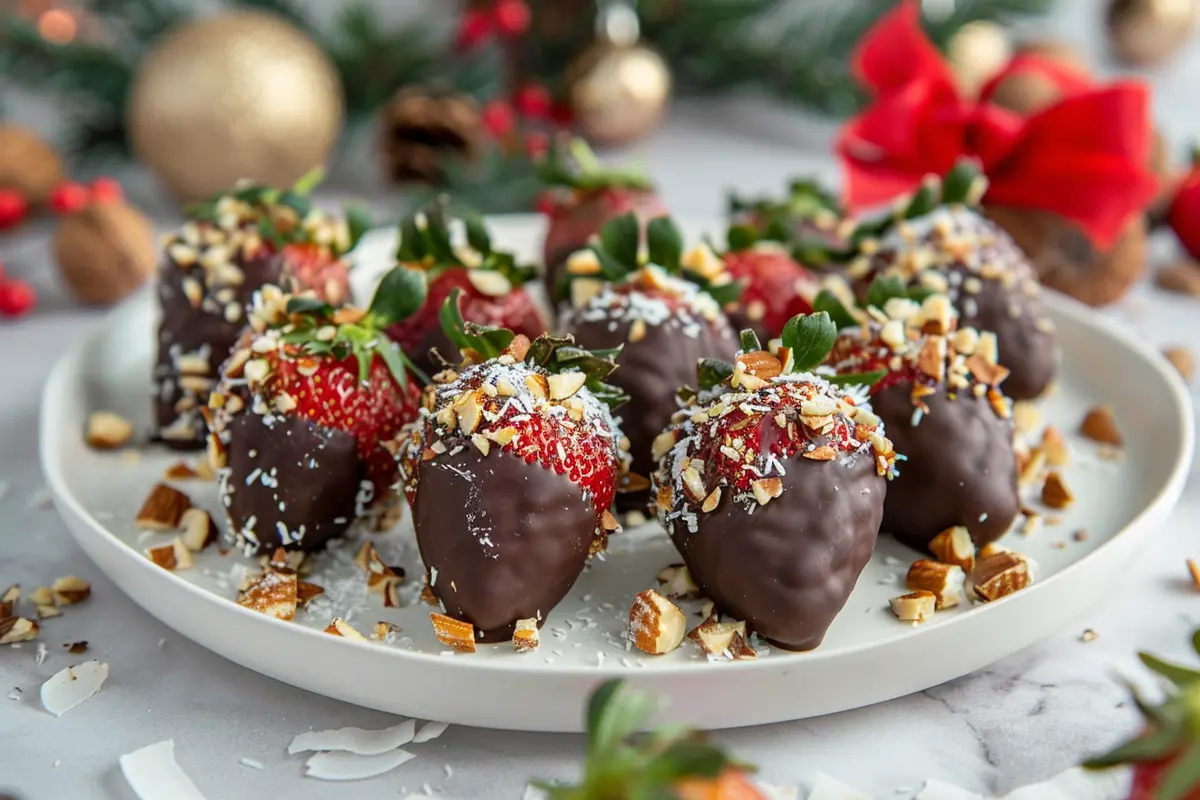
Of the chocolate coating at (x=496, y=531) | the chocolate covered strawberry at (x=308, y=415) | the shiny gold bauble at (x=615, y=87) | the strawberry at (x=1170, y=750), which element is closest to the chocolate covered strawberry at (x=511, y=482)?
the chocolate coating at (x=496, y=531)

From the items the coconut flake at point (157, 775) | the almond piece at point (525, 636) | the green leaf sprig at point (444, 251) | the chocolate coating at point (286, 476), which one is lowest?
the coconut flake at point (157, 775)

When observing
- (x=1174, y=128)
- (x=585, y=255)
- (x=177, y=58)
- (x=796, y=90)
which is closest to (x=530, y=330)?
(x=585, y=255)

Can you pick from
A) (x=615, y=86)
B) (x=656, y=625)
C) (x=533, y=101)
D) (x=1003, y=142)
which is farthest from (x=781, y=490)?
(x=533, y=101)

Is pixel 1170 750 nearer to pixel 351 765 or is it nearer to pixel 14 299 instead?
pixel 351 765

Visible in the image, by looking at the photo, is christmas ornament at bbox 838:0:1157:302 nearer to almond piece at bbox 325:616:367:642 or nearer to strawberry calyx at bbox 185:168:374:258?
strawberry calyx at bbox 185:168:374:258

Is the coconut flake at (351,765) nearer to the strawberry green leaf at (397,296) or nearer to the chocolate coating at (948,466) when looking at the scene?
the strawberry green leaf at (397,296)

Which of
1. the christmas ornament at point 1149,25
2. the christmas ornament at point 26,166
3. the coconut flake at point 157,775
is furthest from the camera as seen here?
the christmas ornament at point 1149,25

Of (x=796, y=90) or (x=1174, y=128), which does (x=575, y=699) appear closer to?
(x=796, y=90)
